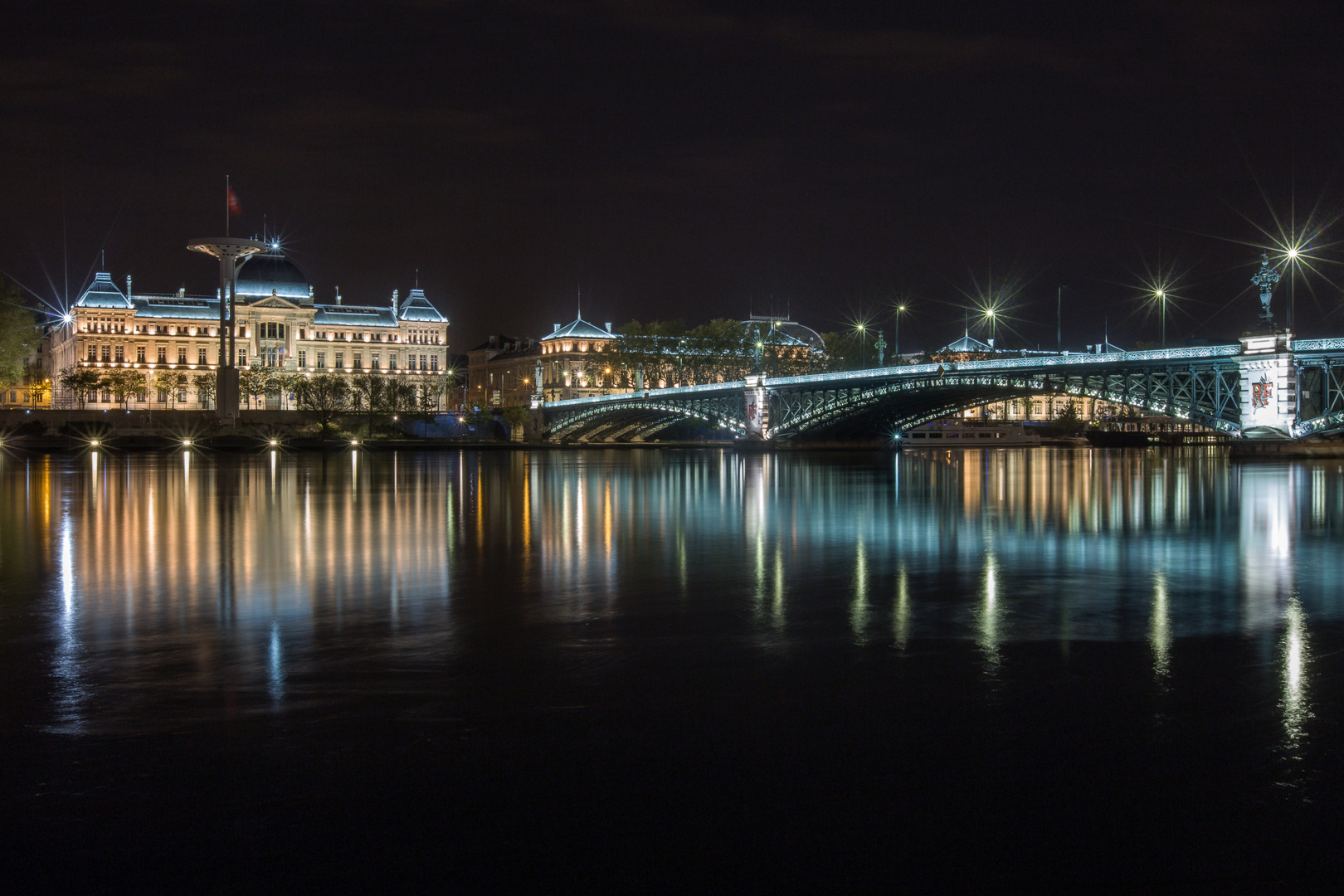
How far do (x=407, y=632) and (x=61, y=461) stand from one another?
58.3 metres

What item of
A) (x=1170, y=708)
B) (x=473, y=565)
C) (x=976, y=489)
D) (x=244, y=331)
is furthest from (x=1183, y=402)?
(x=244, y=331)

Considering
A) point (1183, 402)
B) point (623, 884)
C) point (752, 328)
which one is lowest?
point (623, 884)

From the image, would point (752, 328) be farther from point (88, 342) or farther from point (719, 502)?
point (719, 502)

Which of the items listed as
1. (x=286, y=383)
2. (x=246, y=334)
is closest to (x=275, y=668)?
(x=286, y=383)

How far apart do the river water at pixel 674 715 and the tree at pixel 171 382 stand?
143m

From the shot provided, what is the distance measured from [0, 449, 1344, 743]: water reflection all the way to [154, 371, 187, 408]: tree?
12441 centimetres

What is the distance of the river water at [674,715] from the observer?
621cm

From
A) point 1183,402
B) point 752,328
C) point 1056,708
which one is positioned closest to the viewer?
point 1056,708

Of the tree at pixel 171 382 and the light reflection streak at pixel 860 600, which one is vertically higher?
the tree at pixel 171 382

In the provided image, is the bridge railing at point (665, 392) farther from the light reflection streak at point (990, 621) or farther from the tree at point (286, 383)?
the light reflection streak at point (990, 621)

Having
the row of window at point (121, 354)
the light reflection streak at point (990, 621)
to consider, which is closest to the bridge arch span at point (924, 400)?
the light reflection streak at point (990, 621)

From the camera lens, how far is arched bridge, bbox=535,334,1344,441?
62.5m

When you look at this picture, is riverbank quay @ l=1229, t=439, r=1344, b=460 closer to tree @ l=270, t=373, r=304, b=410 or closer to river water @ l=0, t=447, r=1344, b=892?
river water @ l=0, t=447, r=1344, b=892

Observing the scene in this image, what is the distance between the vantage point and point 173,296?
560 feet
